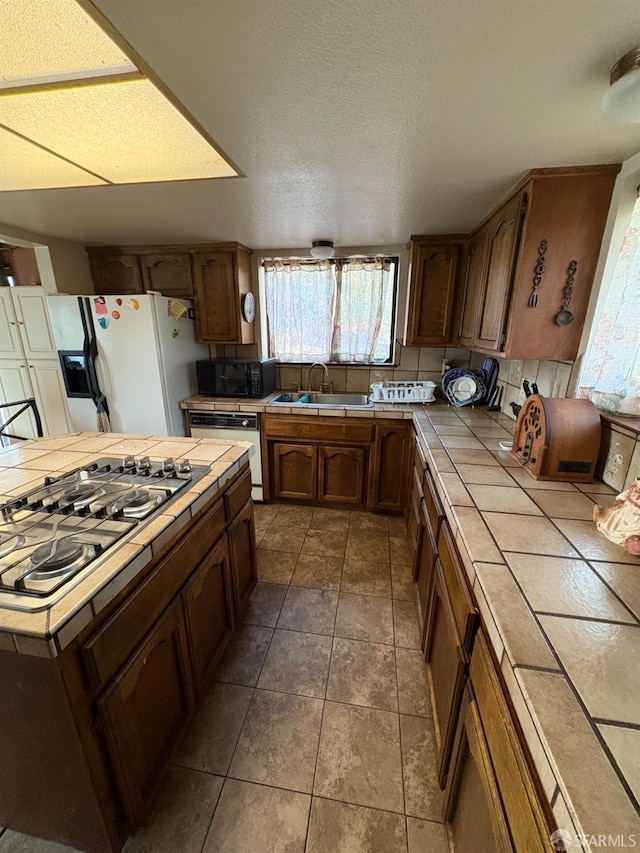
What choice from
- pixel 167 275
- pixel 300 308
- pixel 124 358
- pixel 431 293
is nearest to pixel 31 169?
pixel 124 358

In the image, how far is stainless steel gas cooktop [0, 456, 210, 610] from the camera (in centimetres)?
78

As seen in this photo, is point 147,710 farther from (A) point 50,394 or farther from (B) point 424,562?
(A) point 50,394

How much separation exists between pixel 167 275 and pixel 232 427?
1.38m

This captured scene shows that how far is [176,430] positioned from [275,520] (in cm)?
107

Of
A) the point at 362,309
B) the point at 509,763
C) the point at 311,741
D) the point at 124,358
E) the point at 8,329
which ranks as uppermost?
the point at 362,309

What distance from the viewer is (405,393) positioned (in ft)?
8.54

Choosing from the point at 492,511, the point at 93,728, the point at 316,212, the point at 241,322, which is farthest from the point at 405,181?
the point at 93,728

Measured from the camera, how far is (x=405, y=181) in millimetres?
1535

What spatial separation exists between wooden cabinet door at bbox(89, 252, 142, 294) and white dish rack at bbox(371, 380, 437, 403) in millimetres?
2177

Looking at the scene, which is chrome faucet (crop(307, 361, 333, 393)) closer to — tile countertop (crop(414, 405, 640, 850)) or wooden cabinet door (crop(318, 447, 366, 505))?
wooden cabinet door (crop(318, 447, 366, 505))

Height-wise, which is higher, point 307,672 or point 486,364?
point 486,364

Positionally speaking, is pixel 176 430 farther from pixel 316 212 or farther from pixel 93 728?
pixel 93 728

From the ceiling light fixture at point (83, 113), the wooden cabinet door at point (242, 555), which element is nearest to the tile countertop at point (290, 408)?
the wooden cabinet door at point (242, 555)
